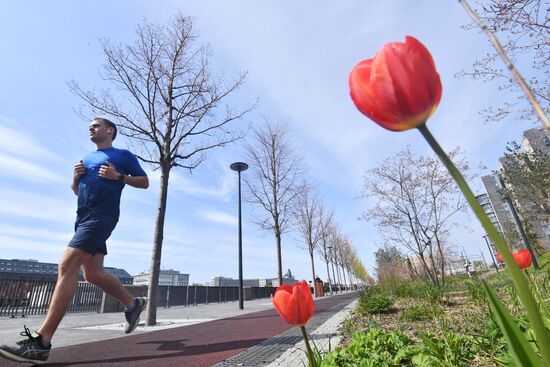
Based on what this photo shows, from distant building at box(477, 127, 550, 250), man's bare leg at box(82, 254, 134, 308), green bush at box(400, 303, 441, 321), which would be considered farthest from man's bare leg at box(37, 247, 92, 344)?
green bush at box(400, 303, 441, 321)

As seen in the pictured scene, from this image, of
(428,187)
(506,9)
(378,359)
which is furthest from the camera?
(428,187)

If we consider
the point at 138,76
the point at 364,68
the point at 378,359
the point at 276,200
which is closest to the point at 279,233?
the point at 276,200

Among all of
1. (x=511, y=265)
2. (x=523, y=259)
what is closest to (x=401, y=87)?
(x=511, y=265)

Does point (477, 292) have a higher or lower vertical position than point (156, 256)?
lower

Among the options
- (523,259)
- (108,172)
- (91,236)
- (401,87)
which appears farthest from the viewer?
(108,172)

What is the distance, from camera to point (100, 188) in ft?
11.4

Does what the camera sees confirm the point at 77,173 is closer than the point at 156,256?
Yes

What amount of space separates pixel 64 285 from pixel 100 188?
1065 mm

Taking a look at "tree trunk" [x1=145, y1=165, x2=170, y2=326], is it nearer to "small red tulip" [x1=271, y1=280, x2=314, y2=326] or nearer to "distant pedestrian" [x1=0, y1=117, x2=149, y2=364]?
"distant pedestrian" [x1=0, y1=117, x2=149, y2=364]

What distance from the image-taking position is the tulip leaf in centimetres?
49

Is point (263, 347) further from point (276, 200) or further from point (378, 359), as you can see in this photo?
point (276, 200)

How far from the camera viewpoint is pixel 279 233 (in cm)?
1652

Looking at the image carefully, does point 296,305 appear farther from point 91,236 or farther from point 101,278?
point 101,278

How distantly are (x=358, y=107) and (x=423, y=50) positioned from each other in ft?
0.61
